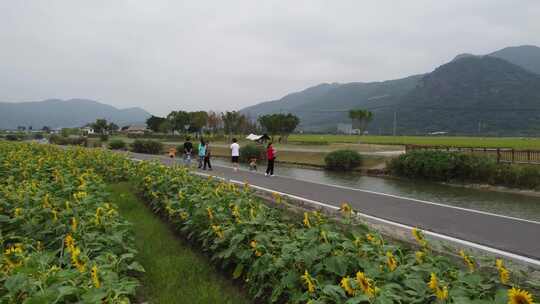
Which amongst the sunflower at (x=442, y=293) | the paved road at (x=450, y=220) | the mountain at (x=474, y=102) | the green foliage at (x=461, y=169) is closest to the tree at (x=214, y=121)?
the mountain at (x=474, y=102)

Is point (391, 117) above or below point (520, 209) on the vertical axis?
→ above

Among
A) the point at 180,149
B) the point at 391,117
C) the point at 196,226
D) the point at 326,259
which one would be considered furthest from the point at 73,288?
the point at 391,117

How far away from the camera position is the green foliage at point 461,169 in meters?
17.0

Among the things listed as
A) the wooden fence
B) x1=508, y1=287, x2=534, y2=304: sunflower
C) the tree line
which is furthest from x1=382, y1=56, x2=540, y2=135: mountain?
x1=508, y1=287, x2=534, y2=304: sunflower

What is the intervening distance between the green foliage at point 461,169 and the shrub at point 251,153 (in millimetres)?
11392

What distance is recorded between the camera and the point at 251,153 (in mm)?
30922

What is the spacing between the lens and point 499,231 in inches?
265

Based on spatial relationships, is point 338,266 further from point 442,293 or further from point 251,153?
point 251,153

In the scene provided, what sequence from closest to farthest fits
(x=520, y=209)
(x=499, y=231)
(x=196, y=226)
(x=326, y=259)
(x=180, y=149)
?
(x=326, y=259) → (x=196, y=226) → (x=499, y=231) → (x=520, y=209) → (x=180, y=149)

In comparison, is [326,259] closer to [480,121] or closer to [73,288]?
[73,288]

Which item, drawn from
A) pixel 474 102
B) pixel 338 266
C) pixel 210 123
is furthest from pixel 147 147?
pixel 474 102

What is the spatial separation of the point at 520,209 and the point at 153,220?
41.0 feet

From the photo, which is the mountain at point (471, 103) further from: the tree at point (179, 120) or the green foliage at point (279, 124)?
the green foliage at point (279, 124)

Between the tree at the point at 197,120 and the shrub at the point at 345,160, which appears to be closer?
the shrub at the point at 345,160
